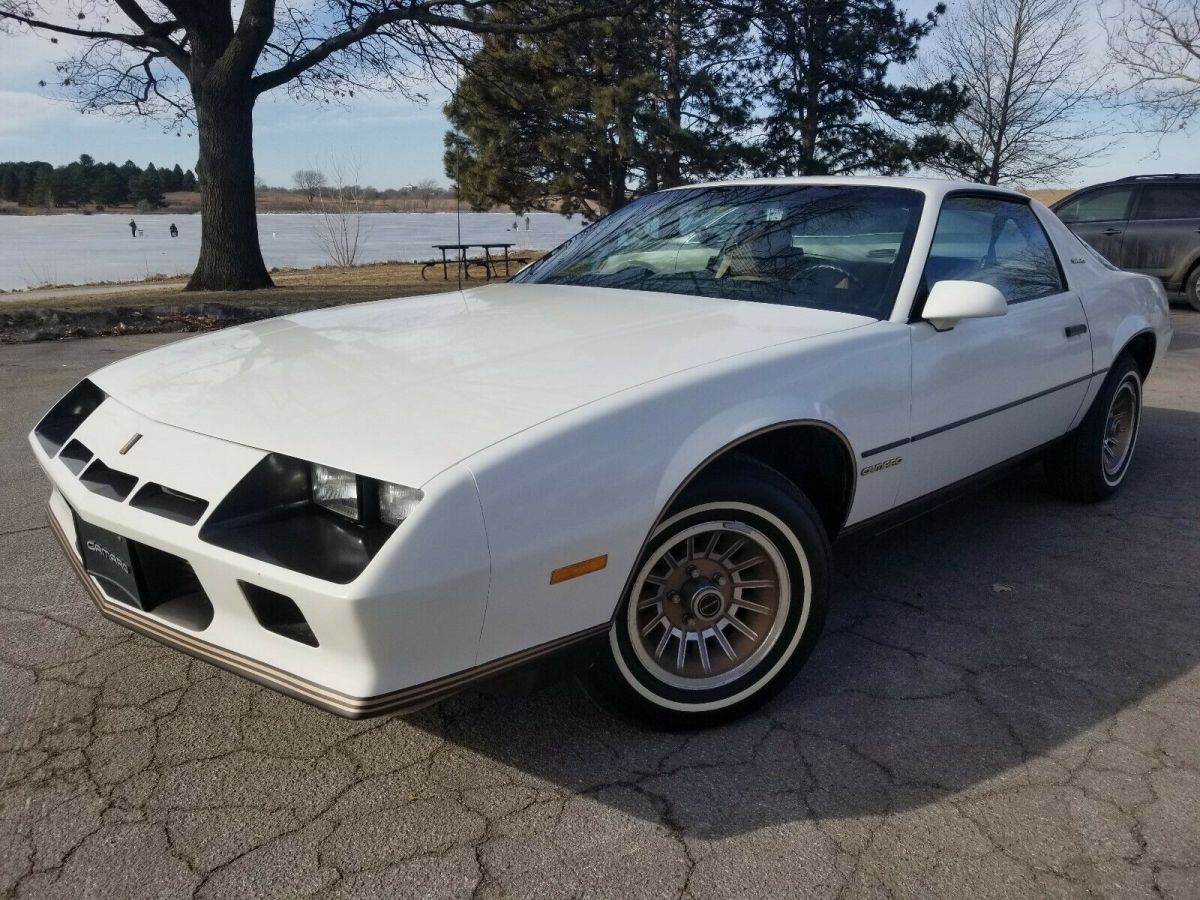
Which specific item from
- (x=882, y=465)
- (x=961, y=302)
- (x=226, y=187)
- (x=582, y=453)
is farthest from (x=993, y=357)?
(x=226, y=187)

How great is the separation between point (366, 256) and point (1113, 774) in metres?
27.2

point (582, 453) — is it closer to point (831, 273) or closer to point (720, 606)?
point (720, 606)

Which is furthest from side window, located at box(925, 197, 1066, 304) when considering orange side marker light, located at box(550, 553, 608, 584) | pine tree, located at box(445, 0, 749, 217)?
pine tree, located at box(445, 0, 749, 217)

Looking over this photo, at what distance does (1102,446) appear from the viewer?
4.03 meters

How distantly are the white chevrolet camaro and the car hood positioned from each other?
0.01 metres

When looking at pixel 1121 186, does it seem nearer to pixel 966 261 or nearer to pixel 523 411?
pixel 966 261

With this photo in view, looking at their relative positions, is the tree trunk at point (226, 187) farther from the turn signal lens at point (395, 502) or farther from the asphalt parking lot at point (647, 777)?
the turn signal lens at point (395, 502)

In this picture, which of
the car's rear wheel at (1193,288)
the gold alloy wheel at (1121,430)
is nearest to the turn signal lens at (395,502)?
the gold alloy wheel at (1121,430)

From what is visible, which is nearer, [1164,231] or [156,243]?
[1164,231]

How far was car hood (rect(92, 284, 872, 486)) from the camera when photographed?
6.34 feet

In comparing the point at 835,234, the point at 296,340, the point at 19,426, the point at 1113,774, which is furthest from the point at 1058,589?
the point at 19,426

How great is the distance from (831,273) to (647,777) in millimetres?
1677

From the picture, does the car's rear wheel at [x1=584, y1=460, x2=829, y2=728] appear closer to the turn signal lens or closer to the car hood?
the car hood

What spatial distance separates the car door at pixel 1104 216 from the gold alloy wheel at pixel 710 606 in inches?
460
